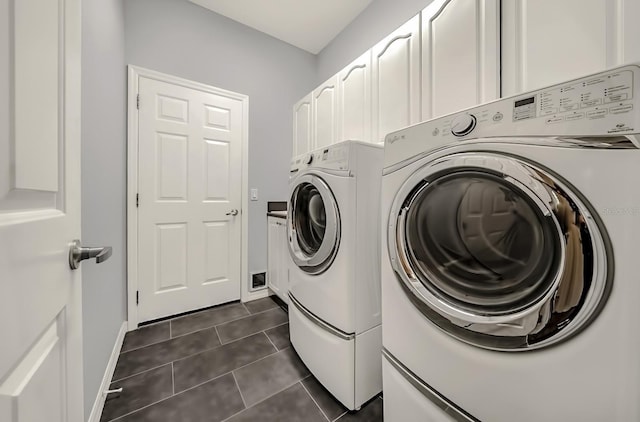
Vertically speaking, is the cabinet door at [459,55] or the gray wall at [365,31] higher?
the gray wall at [365,31]

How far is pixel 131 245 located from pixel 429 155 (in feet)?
6.65

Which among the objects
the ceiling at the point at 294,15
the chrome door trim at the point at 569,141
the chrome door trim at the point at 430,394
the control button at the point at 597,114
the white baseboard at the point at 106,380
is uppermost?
the ceiling at the point at 294,15

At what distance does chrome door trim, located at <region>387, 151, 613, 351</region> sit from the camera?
18.0 inches

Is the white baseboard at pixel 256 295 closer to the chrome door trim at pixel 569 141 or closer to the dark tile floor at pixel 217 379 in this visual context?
the dark tile floor at pixel 217 379

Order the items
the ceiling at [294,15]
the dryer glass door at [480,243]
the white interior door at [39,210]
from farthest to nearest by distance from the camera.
Result: the ceiling at [294,15]
the dryer glass door at [480,243]
the white interior door at [39,210]

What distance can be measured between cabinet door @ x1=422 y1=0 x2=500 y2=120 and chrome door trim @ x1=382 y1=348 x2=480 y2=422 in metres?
1.10

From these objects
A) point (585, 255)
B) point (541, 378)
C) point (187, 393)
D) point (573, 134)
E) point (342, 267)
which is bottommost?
point (187, 393)

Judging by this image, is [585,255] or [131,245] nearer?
[585,255]

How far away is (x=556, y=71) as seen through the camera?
2.78 feet

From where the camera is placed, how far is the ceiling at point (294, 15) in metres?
1.97

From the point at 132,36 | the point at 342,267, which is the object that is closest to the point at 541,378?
the point at 342,267

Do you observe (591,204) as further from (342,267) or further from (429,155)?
(342,267)

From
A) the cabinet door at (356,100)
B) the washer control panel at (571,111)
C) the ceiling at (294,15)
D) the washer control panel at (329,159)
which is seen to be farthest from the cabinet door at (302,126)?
the washer control panel at (571,111)

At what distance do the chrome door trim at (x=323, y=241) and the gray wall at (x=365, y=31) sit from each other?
1.47 m
